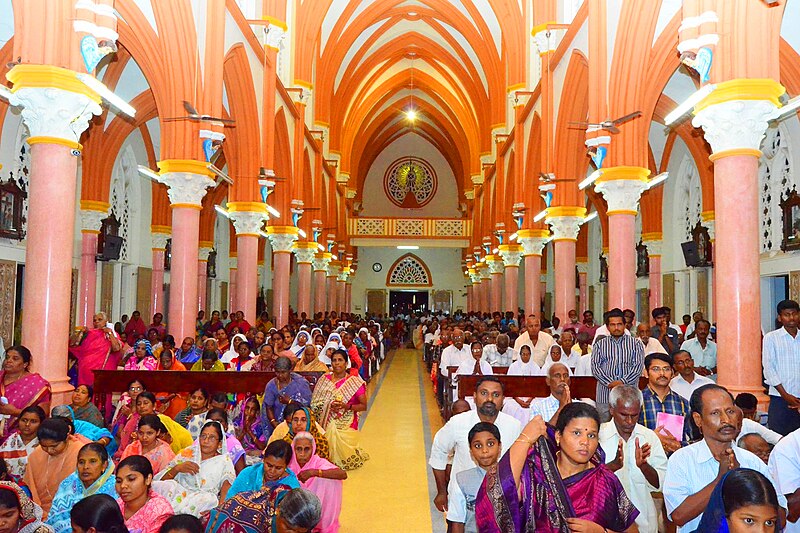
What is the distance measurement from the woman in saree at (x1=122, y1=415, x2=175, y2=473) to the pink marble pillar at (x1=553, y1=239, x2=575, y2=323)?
11.0 meters

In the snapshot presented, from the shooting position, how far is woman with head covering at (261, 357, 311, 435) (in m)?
6.51

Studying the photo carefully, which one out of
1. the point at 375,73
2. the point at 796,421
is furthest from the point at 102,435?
the point at 375,73

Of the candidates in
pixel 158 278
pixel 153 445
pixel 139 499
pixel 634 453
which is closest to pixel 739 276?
pixel 634 453

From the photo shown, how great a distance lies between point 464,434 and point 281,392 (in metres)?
2.65

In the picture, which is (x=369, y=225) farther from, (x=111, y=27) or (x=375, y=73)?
(x=111, y=27)

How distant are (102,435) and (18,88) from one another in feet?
→ 13.1

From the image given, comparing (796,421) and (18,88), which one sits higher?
(18,88)

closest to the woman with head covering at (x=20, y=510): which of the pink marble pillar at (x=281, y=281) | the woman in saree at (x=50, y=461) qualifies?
the woman in saree at (x=50, y=461)

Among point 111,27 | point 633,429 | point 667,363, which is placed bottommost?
point 633,429

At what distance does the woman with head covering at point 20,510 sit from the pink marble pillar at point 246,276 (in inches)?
437

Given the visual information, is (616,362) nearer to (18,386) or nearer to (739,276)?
(739,276)

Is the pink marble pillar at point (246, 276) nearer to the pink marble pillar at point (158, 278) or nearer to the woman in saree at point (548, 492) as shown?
the pink marble pillar at point (158, 278)

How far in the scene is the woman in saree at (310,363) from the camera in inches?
340

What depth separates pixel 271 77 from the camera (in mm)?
15641
